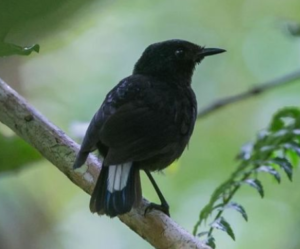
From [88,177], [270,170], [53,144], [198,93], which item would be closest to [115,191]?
[88,177]

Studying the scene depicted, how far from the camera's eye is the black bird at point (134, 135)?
247 centimetres

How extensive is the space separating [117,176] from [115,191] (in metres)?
0.11

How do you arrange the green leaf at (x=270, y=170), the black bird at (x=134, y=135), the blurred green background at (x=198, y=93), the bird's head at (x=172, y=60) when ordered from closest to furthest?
the black bird at (x=134, y=135)
the green leaf at (x=270, y=170)
the bird's head at (x=172, y=60)
the blurred green background at (x=198, y=93)

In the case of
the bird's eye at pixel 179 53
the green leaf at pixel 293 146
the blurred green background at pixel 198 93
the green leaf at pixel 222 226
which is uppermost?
the green leaf at pixel 293 146

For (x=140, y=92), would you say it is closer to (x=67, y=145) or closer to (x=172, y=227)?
(x=67, y=145)

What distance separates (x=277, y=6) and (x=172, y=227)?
18.3 feet

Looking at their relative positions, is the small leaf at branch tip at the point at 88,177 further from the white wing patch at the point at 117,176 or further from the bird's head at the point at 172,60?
the bird's head at the point at 172,60

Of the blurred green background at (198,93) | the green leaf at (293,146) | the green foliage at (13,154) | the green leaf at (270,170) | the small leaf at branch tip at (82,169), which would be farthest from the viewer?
the blurred green background at (198,93)

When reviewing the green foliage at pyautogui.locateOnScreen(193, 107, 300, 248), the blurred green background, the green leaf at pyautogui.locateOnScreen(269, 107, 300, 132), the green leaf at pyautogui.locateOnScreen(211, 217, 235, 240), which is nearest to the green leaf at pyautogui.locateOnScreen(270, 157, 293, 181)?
the green foliage at pyautogui.locateOnScreen(193, 107, 300, 248)

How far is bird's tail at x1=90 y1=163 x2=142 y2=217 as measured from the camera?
237cm

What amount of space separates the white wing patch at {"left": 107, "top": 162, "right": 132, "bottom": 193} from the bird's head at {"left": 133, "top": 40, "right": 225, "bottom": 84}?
0.84m

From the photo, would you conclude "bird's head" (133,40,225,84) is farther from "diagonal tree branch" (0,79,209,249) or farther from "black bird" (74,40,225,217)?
"diagonal tree branch" (0,79,209,249)

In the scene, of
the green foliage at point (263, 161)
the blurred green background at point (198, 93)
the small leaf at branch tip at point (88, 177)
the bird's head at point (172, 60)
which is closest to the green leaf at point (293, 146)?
the green foliage at point (263, 161)

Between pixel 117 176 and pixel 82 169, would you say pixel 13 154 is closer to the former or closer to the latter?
pixel 82 169
